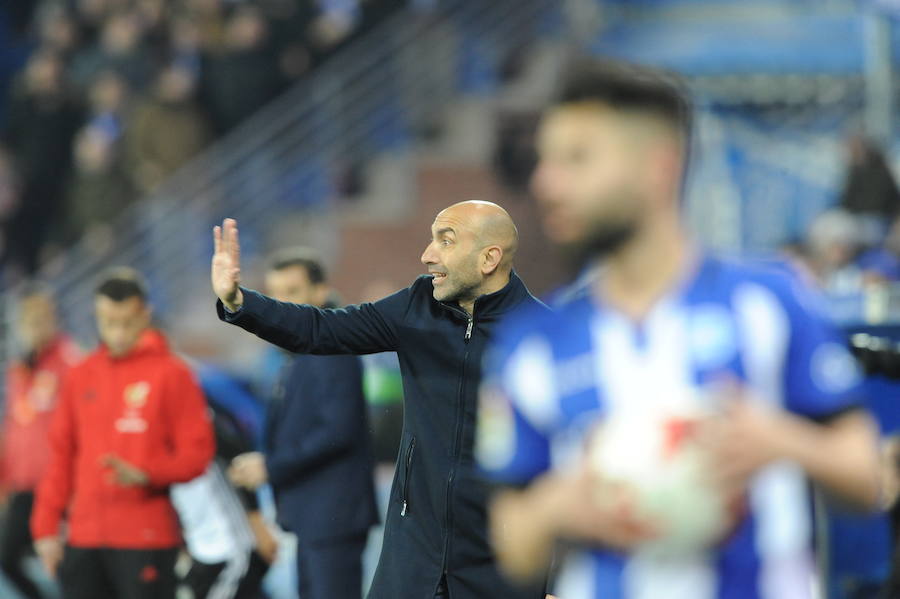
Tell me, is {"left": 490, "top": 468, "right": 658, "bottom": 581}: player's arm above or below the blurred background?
below

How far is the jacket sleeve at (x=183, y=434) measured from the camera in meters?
7.01

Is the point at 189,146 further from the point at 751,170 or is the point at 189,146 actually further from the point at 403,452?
the point at 403,452

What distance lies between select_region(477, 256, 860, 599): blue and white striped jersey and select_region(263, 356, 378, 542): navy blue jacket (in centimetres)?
424

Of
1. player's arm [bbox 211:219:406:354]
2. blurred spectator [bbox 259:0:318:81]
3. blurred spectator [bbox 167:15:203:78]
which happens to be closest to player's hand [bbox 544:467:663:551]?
player's arm [bbox 211:219:406:354]

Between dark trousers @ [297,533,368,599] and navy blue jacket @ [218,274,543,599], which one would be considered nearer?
navy blue jacket @ [218,274,543,599]

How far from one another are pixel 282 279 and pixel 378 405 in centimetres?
283

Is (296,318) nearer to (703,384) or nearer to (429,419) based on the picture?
(429,419)

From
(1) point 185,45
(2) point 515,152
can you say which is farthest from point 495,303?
(1) point 185,45

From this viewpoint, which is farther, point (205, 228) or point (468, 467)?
point (205, 228)

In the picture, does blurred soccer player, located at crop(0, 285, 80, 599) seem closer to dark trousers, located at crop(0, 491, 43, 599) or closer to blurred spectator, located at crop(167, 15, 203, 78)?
dark trousers, located at crop(0, 491, 43, 599)

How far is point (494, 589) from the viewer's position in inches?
202

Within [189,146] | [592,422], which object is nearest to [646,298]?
[592,422]

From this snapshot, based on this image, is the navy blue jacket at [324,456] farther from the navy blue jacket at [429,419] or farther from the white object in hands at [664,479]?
the white object in hands at [664,479]

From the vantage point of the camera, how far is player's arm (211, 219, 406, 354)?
4859mm
